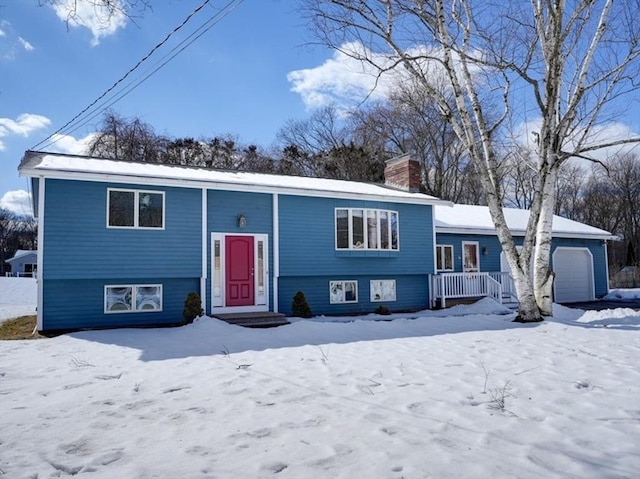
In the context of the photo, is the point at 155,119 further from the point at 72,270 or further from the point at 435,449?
the point at 435,449

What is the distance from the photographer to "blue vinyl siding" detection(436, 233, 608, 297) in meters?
15.9

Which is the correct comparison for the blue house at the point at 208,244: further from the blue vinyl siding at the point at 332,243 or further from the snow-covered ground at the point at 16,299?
the snow-covered ground at the point at 16,299

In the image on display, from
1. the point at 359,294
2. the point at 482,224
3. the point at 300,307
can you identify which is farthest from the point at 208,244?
the point at 482,224

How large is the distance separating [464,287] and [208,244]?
8239mm

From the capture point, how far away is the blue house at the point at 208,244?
973cm

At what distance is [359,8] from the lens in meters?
10.2

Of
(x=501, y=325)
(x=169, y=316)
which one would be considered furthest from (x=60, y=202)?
(x=501, y=325)

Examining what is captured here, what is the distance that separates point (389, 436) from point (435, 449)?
38 cm

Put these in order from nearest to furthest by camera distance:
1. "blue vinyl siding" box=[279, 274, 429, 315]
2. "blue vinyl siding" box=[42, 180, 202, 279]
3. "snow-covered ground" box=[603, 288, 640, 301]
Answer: "blue vinyl siding" box=[42, 180, 202, 279], "blue vinyl siding" box=[279, 274, 429, 315], "snow-covered ground" box=[603, 288, 640, 301]

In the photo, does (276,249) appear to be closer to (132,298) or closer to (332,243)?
(332,243)

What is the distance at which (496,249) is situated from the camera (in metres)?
16.7

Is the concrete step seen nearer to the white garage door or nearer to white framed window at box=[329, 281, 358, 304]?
white framed window at box=[329, 281, 358, 304]

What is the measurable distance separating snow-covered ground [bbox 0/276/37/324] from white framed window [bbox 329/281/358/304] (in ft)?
30.4

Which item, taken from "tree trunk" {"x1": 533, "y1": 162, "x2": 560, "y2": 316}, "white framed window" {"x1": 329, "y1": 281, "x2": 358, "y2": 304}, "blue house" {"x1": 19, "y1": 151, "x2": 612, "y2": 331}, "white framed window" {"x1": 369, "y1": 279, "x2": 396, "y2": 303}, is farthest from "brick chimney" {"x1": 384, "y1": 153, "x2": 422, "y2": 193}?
"tree trunk" {"x1": 533, "y1": 162, "x2": 560, "y2": 316}
